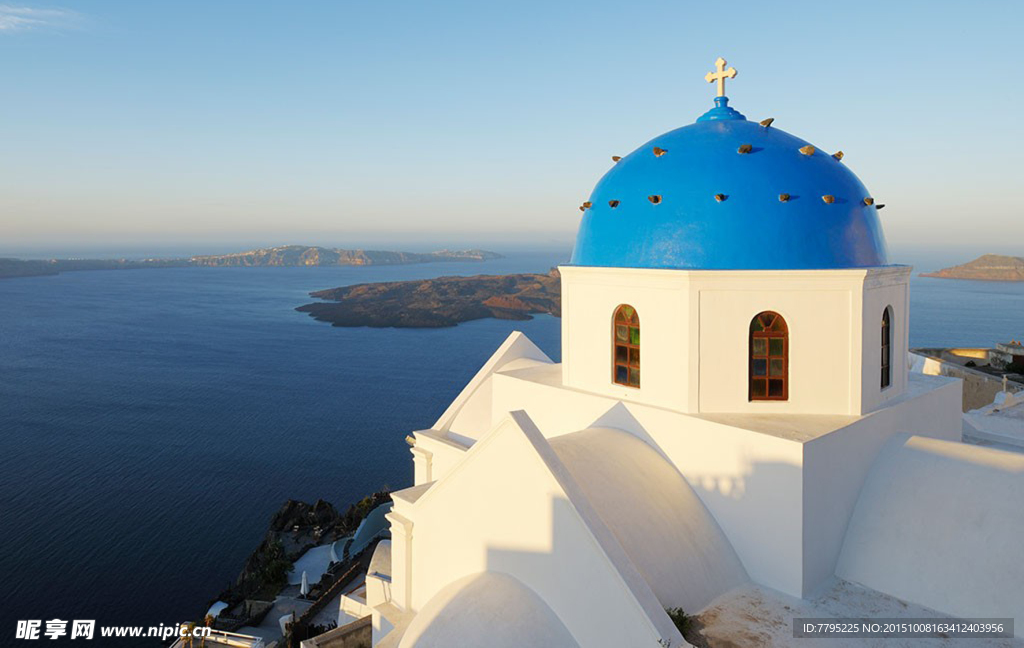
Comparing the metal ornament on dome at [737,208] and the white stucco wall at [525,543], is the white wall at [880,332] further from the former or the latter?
the white stucco wall at [525,543]

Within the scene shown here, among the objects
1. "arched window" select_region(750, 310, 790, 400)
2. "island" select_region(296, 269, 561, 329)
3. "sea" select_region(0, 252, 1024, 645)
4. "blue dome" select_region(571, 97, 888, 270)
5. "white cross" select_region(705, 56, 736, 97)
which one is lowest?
"sea" select_region(0, 252, 1024, 645)

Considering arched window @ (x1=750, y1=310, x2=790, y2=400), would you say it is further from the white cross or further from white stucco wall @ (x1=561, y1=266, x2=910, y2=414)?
the white cross

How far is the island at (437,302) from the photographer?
108250 millimetres

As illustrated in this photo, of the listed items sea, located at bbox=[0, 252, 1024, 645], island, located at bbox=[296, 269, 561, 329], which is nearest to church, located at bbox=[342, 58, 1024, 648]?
sea, located at bbox=[0, 252, 1024, 645]

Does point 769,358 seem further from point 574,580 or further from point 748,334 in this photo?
point 574,580

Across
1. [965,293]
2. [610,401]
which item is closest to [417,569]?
[610,401]

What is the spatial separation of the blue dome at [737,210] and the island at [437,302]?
8624 cm

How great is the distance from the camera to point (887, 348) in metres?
9.78

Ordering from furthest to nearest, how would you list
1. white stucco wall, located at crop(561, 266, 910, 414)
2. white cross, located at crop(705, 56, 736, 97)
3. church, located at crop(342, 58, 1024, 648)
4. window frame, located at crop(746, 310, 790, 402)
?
white cross, located at crop(705, 56, 736, 97) < window frame, located at crop(746, 310, 790, 402) < white stucco wall, located at crop(561, 266, 910, 414) < church, located at crop(342, 58, 1024, 648)

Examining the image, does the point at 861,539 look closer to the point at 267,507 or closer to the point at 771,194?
the point at 771,194

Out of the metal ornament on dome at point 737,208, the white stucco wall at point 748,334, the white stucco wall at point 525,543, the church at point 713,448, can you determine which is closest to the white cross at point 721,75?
the church at point 713,448

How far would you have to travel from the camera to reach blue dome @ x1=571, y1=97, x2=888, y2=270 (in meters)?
9.01

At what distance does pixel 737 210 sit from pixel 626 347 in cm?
264

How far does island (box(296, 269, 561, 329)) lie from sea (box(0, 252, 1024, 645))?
8.81 m
